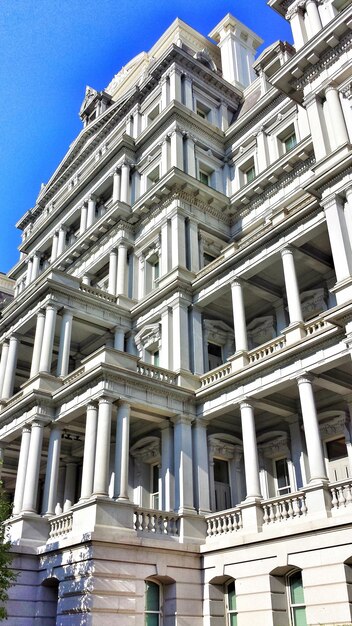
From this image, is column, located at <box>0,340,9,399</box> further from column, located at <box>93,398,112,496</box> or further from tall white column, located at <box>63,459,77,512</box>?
column, located at <box>93,398,112,496</box>

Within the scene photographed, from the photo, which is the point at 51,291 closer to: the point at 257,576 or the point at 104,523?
the point at 104,523

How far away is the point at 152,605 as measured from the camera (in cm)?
1967

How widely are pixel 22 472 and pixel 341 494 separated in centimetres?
1294

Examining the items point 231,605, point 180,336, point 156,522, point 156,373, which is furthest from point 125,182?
point 231,605

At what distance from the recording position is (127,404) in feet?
72.9

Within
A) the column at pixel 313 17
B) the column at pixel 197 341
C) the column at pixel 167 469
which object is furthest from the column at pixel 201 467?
the column at pixel 313 17

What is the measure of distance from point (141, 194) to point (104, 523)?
21.4 m

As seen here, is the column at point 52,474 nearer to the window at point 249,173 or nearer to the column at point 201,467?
the column at point 201,467

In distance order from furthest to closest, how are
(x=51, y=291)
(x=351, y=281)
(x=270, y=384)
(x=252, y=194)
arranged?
(x=252, y=194) → (x=51, y=291) → (x=270, y=384) → (x=351, y=281)

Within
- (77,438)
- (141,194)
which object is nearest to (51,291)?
(77,438)

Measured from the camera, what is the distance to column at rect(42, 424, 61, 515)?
22.7 m

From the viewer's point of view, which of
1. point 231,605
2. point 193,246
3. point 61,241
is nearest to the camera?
point 231,605

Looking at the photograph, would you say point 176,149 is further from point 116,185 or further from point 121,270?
point 121,270

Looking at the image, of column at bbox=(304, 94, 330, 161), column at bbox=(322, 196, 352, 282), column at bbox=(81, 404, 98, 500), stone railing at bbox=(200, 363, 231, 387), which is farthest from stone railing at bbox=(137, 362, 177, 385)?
column at bbox=(304, 94, 330, 161)
